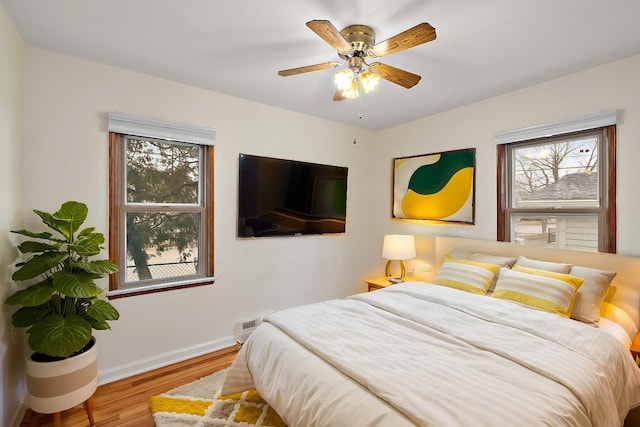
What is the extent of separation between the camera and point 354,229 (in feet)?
13.4

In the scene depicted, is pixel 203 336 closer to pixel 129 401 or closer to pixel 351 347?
pixel 129 401

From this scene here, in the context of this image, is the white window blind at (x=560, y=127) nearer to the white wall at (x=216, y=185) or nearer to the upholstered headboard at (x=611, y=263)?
the upholstered headboard at (x=611, y=263)

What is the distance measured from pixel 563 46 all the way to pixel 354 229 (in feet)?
8.88

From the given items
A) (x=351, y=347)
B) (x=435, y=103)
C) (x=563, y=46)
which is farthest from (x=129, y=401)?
(x=563, y=46)

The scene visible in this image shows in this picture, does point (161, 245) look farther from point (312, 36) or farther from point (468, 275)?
point (468, 275)

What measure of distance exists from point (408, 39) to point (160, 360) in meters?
3.07

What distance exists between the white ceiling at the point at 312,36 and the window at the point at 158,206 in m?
0.55

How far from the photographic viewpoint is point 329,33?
1.55 meters

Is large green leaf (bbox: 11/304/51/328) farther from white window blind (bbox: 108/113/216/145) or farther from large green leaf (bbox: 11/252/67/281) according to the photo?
white window blind (bbox: 108/113/216/145)

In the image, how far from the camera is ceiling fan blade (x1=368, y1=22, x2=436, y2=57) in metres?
1.46

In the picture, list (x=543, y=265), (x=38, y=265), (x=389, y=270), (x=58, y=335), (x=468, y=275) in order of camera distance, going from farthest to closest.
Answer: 1. (x=389, y=270)
2. (x=468, y=275)
3. (x=543, y=265)
4. (x=38, y=265)
5. (x=58, y=335)

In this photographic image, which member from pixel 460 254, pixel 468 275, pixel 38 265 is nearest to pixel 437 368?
pixel 468 275

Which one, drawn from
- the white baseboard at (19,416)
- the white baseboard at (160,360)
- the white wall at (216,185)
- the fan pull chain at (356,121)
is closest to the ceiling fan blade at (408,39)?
the fan pull chain at (356,121)

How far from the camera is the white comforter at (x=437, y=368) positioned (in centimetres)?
120
